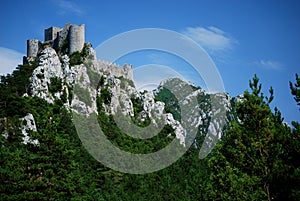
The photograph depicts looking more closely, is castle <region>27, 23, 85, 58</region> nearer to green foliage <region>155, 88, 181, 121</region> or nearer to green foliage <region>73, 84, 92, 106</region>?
green foliage <region>73, 84, 92, 106</region>

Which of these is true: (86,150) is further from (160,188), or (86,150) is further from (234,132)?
(234,132)

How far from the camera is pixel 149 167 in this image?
142 ft

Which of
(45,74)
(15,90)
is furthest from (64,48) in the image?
(15,90)

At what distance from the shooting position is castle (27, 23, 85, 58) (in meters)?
57.6

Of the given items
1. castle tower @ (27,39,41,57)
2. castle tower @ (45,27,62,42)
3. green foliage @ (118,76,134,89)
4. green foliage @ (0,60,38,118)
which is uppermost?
castle tower @ (45,27,62,42)

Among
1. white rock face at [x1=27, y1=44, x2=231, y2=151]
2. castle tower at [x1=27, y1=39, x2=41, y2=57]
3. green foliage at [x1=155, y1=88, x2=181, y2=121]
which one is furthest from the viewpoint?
green foliage at [x1=155, y1=88, x2=181, y2=121]

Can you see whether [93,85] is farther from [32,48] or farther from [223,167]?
[223,167]

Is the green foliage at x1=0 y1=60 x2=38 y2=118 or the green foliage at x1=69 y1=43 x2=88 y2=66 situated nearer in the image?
the green foliage at x1=0 y1=60 x2=38 y2=118

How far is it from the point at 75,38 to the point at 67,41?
146 centimetres

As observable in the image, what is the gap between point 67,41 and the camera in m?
58.6

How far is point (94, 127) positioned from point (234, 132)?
33.4 metres

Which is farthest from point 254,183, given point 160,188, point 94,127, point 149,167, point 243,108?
point 94,127

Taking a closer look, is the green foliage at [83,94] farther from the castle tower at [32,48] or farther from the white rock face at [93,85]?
the castle tower at [32,48]

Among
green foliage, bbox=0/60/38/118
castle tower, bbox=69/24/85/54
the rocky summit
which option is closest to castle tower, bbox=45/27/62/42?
the rocky summit
